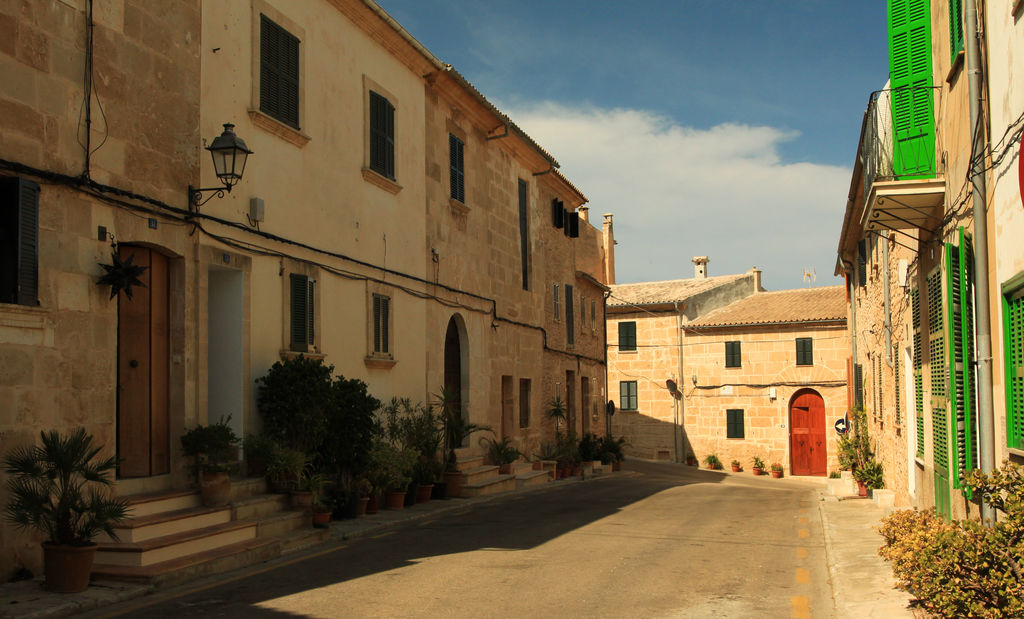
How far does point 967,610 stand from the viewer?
5.58m

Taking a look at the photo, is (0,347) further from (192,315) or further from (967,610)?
(967,610)

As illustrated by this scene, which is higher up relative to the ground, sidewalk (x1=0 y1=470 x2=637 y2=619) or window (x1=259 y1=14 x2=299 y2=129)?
window (x1=259 y1=14 x2=299 y2=129)

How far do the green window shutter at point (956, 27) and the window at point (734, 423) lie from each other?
3171 cm

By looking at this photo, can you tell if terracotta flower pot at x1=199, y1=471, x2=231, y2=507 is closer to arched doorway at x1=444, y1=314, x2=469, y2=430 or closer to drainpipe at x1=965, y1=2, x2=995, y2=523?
drainpipe at x1=965, y1=2, x2=995, y2=523

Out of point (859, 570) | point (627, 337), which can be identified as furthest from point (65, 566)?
point (627, 337)

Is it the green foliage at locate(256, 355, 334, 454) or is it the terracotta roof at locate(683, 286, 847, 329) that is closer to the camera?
the green foliage at locate(256, 355, 334, 454)

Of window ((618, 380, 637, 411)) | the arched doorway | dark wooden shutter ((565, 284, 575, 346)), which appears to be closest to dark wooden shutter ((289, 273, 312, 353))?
the arched doorway

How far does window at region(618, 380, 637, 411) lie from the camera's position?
41.7 metres

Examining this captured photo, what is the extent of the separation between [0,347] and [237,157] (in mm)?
3636

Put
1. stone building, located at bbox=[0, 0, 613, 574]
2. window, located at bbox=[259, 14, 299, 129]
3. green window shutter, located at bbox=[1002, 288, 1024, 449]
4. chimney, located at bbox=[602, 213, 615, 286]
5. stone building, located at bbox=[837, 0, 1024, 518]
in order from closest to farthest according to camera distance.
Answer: green window shutter, located at bbox=[1002, 288, 1024, 449] → stone building, located at bbox=[837, 0, 1024, 518] → stone building, located at bbox=[0, 0, 613, 574] → window, located at bbox=[259, 14, 299, 129] → chimney, located at bbox=[602, 213, 615, 286]

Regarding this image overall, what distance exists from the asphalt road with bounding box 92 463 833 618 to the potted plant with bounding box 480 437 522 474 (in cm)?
519

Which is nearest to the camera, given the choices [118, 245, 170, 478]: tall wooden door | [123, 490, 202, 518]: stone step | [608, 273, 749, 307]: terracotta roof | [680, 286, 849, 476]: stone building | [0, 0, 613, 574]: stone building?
[0, 0, 613, 574]: stone building

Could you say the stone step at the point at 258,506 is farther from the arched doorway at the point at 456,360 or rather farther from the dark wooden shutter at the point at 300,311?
the arched doorway at the point at 456,360

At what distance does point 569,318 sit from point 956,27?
1966 cm
